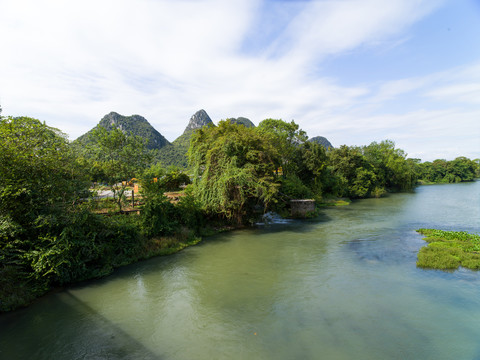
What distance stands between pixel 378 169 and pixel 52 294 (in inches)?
2313

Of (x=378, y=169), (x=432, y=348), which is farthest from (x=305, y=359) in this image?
(x=378, y=169)

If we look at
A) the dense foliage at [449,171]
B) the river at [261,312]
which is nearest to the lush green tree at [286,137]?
the river at [261,312]

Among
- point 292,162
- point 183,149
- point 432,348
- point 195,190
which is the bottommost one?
point 432,348

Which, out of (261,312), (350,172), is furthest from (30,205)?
(350,172)

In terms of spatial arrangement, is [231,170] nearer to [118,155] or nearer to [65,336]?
[118,155]

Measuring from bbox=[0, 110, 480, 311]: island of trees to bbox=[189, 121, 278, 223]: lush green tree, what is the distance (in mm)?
83

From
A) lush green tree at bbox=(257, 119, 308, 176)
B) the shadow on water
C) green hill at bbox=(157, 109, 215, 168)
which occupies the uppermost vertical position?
green hill at bbox=(157, 109, 215, 168)

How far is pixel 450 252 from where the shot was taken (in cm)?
1437

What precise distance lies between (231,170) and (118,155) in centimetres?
832

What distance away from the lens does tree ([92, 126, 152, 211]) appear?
57.7 feet

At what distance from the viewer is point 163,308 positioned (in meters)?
9.75

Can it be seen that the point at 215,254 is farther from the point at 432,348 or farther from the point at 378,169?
the point at 378,169

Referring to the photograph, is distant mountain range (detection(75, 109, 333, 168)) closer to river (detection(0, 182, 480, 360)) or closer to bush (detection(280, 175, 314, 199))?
bush (detection(280, 175, 314, 199))

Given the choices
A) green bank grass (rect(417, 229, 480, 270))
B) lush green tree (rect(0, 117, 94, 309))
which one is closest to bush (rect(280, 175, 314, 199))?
green bank grass (rect(417, 229, 480, 270))
